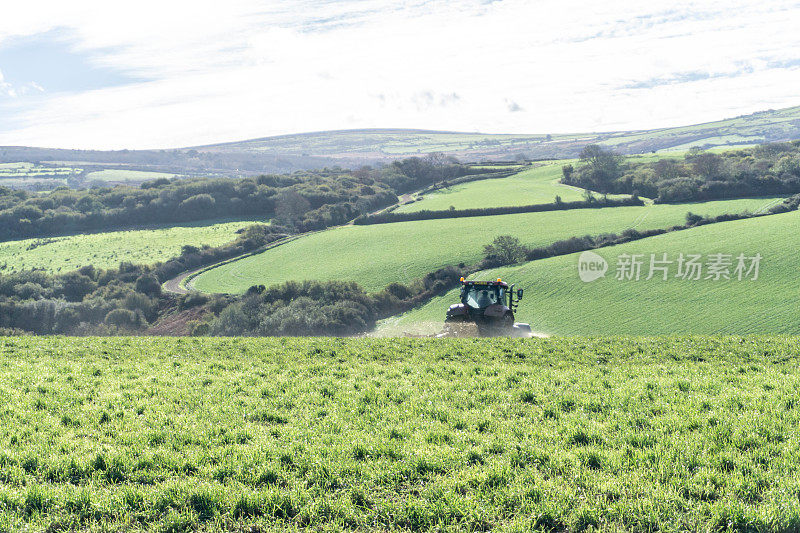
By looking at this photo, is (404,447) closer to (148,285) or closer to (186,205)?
(148,285)

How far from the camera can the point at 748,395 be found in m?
10.7

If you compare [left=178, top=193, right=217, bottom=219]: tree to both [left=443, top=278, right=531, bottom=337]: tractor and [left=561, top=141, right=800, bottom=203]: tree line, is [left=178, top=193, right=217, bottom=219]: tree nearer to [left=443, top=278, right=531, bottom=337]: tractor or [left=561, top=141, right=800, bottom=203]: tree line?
[left=561, top=141, right=800, bottom=203]: tree line

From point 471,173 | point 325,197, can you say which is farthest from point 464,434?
point 471,173

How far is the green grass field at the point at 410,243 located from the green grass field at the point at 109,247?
18222mm

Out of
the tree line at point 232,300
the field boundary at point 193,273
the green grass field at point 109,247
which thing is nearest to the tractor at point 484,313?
the tree line at point 232,300

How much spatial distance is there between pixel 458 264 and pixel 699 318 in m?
33.4

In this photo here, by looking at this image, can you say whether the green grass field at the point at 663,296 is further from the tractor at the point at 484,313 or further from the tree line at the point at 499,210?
the tree line at the point at 499,210

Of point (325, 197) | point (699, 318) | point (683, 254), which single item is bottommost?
point (699, 318)

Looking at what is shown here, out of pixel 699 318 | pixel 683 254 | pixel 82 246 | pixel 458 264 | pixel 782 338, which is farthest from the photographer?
pixel 82 246

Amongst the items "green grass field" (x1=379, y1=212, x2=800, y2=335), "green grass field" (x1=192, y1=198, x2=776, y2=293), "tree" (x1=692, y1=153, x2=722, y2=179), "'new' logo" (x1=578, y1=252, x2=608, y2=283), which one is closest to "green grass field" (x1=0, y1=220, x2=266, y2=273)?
"green grass field" (x1=192, y1=198, x2=776, y2=293)

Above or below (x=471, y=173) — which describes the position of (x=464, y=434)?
below

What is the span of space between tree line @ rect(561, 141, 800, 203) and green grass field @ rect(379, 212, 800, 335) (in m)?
30.7

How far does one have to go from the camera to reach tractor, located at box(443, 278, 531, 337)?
26297 mm

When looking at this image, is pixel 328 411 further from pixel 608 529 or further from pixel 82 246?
pixel 82 246
